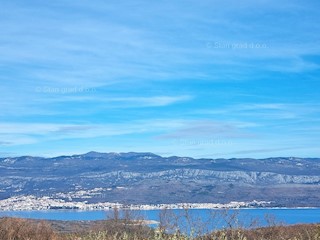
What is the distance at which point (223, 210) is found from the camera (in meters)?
17.7

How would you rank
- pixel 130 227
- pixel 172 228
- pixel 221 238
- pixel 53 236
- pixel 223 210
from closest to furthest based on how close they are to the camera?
pixel 221 238 < pixel 172 228 < pixel 223 210 < pixel 53 236 < pixel 130 227

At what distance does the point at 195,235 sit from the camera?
14.9 m

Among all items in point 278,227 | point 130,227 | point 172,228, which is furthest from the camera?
point 278,227

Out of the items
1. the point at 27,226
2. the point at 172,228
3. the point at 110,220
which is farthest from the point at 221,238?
the point at 110,220

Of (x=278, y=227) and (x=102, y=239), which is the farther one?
(x=278, y=227)

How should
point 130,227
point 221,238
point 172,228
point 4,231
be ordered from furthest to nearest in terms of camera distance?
point 130,227, point 4,231, point 172,228, point 221,238

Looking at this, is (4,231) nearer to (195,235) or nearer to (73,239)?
(73,239)

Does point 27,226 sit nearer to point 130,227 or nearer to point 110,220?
point 130,227

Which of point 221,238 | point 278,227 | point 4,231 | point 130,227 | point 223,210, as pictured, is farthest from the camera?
point 278,227

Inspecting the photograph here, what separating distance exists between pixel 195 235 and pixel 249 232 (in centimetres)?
2064

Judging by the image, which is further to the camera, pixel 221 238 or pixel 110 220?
pixel 110 220

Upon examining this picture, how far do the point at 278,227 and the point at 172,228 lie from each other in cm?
2479

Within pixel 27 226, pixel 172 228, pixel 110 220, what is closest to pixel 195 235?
pixel 172 228

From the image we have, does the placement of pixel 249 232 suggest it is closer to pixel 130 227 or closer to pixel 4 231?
pixel 130 227
